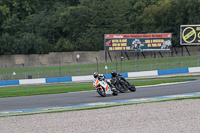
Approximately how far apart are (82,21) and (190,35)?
32.4 meters

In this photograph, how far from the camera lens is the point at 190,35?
172 ft

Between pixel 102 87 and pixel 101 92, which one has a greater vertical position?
pixel 102 87

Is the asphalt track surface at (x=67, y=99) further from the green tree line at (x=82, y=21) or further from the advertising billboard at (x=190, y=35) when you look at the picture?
the green tree line at (x=82, y=21)

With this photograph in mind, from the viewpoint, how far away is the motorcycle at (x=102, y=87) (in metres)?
18.7

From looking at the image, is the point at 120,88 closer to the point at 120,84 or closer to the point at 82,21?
the point at 120,84

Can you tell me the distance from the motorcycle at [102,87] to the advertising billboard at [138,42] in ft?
124

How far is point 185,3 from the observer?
2827 inches

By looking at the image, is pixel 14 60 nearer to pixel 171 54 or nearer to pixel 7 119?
pixel 171 54

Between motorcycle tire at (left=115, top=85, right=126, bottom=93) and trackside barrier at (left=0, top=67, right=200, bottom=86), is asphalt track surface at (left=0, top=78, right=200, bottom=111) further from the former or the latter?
trackside barrier at (left=0, top=67, right=200, bottom=86)

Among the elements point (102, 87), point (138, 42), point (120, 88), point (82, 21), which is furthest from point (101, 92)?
point (82, 21)

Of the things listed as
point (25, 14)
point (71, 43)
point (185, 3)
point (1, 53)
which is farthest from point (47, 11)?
point (185, 3)

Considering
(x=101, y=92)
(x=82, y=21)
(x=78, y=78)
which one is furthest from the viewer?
(x=82, y=21)

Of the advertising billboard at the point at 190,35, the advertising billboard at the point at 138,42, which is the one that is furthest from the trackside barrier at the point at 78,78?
the advertising billboard at the point at 138,42

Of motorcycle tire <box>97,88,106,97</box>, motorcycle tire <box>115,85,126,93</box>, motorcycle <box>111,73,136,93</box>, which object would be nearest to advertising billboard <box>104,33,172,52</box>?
motorcycle <box>111,73,136,93</box>
